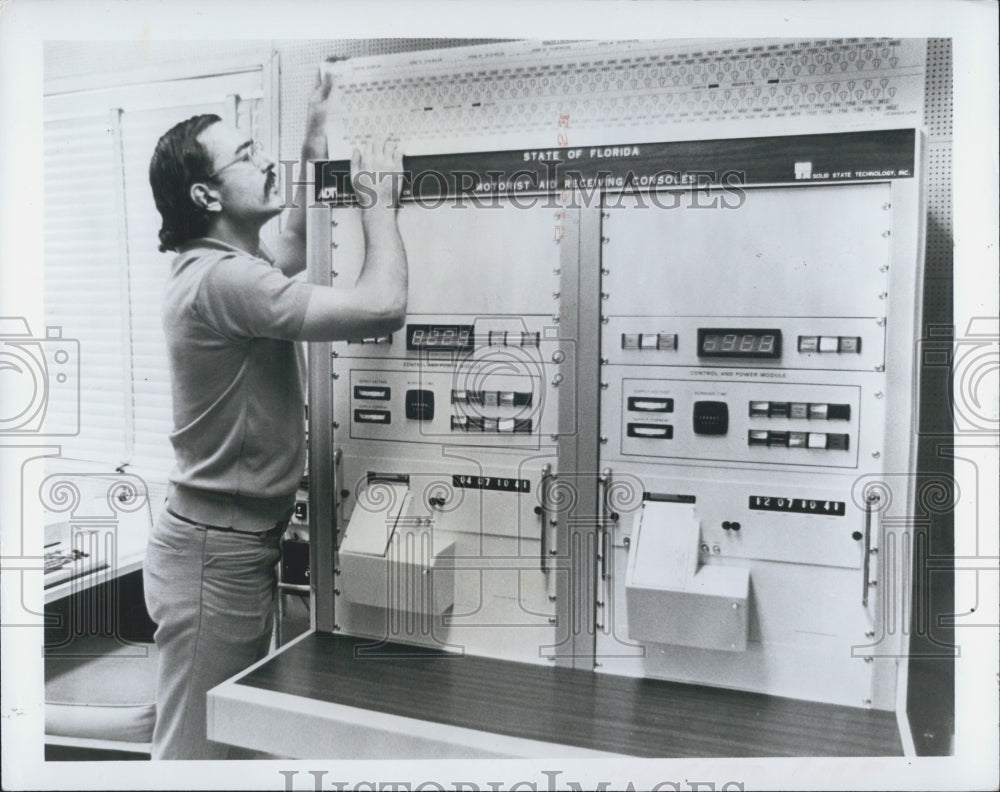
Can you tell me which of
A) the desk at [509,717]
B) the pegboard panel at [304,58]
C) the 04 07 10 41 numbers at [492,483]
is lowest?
the desk at [509,717]

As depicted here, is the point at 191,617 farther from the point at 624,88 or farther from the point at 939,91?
the point at 939,91

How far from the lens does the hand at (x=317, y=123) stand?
8.45 ft

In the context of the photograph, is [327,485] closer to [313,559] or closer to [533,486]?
[313,559]

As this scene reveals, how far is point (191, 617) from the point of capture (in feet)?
8.52

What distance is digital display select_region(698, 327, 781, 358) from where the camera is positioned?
233 centimetres

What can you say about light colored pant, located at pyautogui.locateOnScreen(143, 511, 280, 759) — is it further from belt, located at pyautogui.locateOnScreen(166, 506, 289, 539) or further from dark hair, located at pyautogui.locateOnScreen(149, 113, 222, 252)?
dark hair, located at pyautogui.locateOnScreen(149, 113, 222, 252)

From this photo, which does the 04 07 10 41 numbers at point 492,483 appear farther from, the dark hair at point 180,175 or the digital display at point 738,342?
the dark hair at point 180,175

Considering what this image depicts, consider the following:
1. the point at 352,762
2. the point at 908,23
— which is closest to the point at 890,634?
the point at 352,762

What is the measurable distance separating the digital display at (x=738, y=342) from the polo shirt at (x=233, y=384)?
1.26 m

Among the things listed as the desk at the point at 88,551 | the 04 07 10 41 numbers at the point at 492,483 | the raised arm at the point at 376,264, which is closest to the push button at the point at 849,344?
the 04 07 10 41 numbers at the point at 492,483

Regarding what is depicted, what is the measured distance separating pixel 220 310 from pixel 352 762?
1.47 metres

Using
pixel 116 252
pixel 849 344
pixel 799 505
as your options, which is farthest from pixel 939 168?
pixel 116 252

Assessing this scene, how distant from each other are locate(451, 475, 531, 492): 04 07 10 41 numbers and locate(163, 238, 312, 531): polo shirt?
567mm

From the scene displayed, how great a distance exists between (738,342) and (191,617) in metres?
1.99
